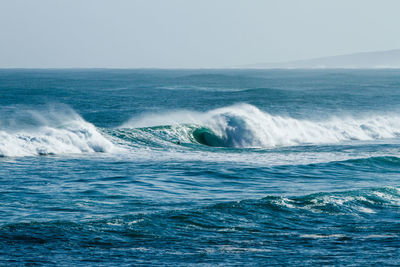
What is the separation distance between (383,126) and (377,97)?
32.9 m

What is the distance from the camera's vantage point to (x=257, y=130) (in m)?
34.3

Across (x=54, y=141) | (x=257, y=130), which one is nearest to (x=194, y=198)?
(x=54, y=141)

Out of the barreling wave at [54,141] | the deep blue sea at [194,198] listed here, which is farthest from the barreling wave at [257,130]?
the barreling wave at [54,141]

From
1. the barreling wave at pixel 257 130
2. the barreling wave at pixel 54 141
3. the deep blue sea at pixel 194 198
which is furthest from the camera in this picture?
the barreling wave at pixel 257 130

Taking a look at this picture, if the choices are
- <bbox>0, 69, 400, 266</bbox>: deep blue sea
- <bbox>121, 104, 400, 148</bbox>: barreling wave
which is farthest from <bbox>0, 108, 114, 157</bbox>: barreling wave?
<bbox>121, 104, 400, 148</bbox>: barreling wave

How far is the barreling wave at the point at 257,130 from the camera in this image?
3338 cm

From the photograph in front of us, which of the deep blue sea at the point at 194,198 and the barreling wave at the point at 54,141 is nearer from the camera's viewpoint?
the deep blue sea at the point at 194,198

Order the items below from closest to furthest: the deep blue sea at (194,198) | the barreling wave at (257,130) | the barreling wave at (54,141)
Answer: the deep blue sea at (194,198)
the barreling wave at (54,141)
the barreling wave at (257,130)

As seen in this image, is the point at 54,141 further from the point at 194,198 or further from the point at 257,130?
the point at 257,130

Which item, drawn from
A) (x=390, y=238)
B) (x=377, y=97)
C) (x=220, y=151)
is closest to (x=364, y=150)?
(x=220, y=151)

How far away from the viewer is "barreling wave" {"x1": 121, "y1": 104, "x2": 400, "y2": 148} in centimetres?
3338

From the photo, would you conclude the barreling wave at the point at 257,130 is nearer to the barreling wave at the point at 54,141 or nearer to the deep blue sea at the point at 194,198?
the deep blue sea at the point at 194,198

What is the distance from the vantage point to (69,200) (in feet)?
51.1

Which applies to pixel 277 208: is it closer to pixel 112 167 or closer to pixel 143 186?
pixel 143 186
